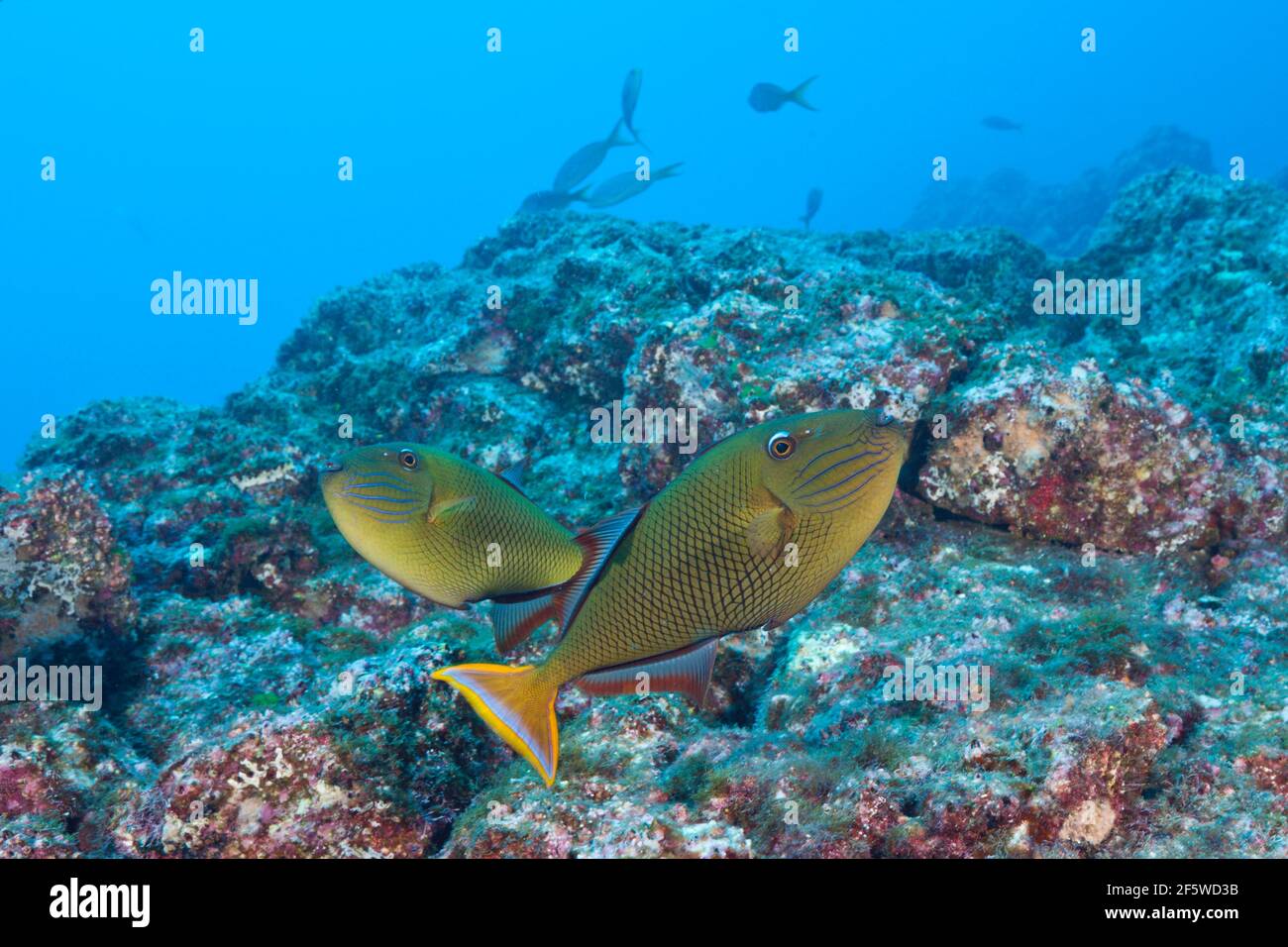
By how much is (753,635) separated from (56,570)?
422 cm

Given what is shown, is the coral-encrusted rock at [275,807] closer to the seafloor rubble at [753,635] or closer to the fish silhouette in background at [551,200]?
the seafloor rubble at [753,635]

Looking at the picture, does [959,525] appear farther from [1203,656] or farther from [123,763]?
[123,763]

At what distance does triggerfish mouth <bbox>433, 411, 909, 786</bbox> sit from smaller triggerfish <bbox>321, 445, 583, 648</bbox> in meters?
0.23

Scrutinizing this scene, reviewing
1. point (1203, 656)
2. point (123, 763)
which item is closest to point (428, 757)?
point (123, 763)

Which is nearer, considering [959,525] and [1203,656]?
[1203,656]

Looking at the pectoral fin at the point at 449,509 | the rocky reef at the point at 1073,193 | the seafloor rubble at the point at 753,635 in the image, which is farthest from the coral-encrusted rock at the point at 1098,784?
the rocky reef at the point at 1073,193

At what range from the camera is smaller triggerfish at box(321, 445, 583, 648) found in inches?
81.1

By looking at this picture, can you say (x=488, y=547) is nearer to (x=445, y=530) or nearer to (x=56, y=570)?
(x=445, y=530)

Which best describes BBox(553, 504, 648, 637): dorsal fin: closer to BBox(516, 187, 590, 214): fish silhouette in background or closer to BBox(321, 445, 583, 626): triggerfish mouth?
BBox(321, 445, 583, 626): triggerfish mouth

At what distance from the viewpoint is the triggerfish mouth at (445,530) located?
2.06 metres

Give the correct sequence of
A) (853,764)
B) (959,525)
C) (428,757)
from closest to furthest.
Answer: (853,764)
(428,757)
(959,525)

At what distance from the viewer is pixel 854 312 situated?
5082 millimetres

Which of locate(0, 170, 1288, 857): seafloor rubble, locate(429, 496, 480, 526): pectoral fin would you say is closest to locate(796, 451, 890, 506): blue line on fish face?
locate(429, 496, 480, 526): pectoral fin
